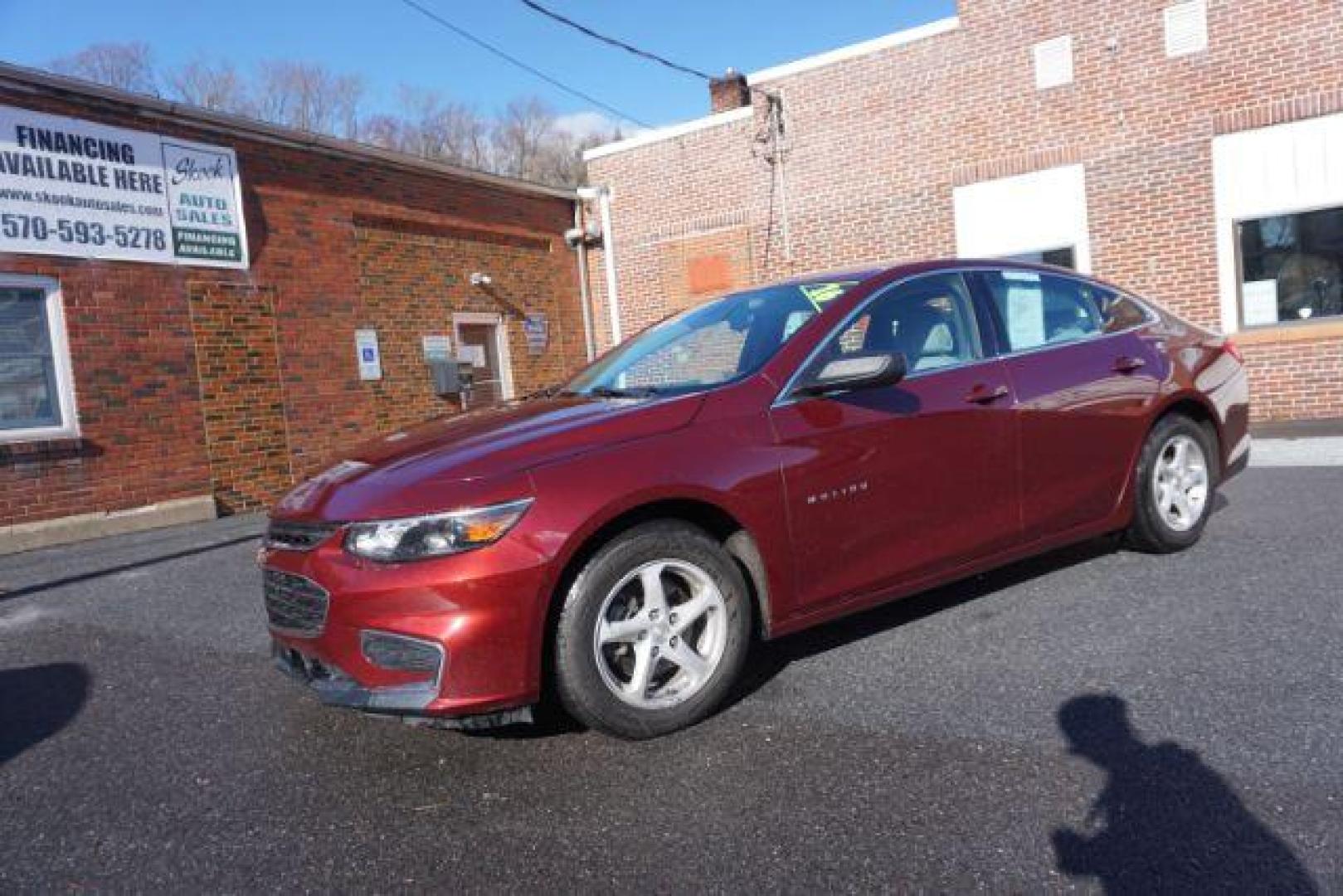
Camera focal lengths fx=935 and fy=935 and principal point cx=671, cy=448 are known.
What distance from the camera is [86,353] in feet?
28.8

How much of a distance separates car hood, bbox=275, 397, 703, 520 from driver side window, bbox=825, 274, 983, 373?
0.90 m

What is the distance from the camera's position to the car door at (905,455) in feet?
10.9

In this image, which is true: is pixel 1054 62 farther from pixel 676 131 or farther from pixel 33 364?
pixel 33 364

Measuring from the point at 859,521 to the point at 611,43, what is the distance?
416 inches

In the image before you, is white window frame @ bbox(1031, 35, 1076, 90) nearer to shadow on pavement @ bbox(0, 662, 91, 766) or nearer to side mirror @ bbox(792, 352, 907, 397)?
side mirror @ bbox(792, 352, 907, 397)

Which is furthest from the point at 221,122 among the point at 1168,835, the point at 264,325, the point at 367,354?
the point at 1168,835

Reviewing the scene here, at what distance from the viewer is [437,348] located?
12430 mm

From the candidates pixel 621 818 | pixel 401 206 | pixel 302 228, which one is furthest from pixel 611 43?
pixel 621 818

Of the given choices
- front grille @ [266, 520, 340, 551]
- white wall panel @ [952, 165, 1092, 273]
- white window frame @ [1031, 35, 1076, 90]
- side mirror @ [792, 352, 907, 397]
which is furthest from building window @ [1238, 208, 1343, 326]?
front grille @ [266, 520, 340, 551]

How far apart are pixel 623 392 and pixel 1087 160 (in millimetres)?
9644

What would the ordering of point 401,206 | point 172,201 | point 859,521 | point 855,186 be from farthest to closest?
point 855,186 → point 401,206 → point 172,201 → point 859,521

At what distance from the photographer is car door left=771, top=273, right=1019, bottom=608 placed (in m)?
3.33

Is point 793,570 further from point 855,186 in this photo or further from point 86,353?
point 855,186

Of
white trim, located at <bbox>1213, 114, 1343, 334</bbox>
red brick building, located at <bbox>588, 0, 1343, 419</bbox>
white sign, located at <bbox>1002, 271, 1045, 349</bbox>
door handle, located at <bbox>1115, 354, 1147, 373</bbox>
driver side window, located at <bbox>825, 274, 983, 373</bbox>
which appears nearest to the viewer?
driver side window, located at <bbox>825, 274, 983, 373</bbox>
